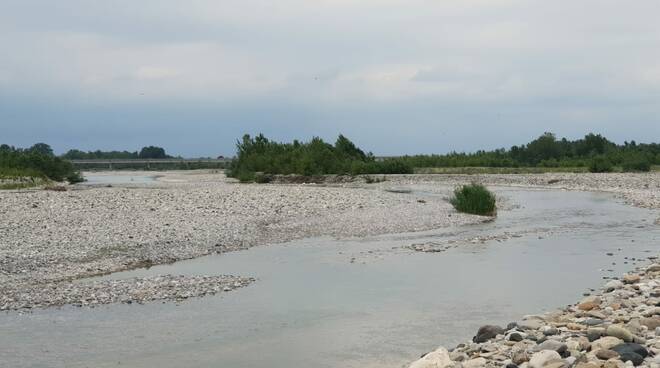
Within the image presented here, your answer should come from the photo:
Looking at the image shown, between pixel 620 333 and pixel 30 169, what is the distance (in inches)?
2554

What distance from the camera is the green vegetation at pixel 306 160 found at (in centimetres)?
8450

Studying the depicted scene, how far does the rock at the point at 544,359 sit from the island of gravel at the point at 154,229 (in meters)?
9.13

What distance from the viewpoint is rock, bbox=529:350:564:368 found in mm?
8672

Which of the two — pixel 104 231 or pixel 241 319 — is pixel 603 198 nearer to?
pixel 104 231

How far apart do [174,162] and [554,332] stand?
187090 millimetres

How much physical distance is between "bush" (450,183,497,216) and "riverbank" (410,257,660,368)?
23391mm

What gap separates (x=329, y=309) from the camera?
1472 cm

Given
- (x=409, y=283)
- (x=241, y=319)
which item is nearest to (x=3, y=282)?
(x=241, y=319)

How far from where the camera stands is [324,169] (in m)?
84.5

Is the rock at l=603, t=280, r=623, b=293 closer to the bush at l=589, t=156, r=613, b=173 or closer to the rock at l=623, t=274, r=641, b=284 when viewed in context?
the rock at l=623, t=274, r=641, b=284

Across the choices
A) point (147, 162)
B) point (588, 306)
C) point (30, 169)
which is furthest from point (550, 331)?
point (147, 162)

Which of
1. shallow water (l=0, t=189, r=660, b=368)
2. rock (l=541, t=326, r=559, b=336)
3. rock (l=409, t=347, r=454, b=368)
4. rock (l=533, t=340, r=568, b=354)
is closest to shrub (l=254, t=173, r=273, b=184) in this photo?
shallow water (l=0, t=189, r=660, b=368)

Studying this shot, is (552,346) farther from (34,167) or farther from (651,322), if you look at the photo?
(34,167)

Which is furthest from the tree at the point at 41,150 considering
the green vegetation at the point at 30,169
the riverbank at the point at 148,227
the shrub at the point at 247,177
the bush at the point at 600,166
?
the bush at the point at 600,166
